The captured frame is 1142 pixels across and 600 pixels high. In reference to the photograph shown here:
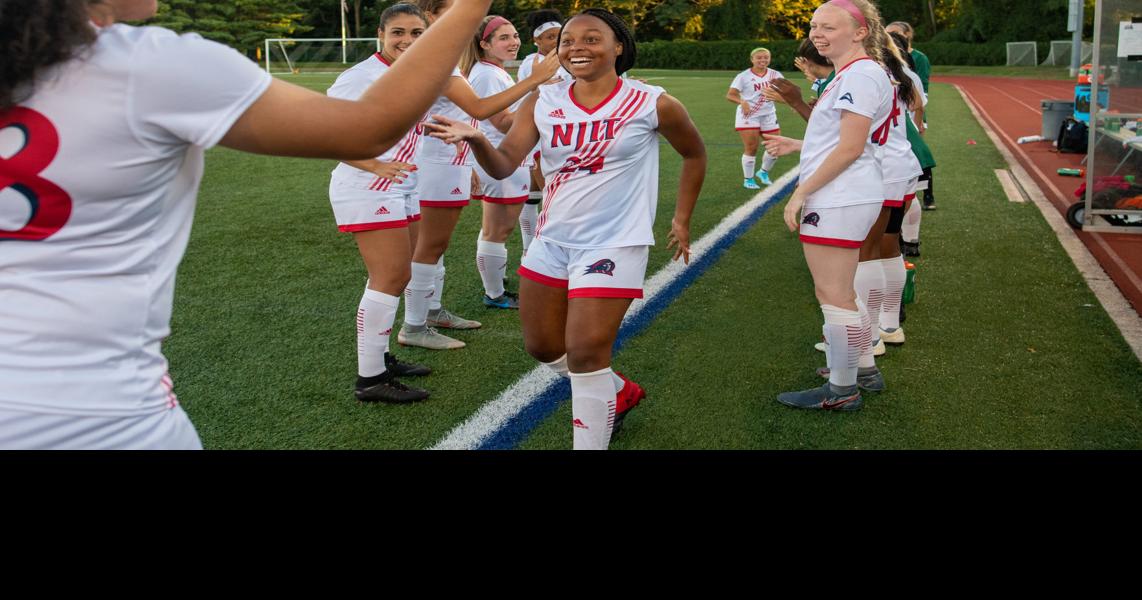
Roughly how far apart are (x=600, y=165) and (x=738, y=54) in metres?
49.0

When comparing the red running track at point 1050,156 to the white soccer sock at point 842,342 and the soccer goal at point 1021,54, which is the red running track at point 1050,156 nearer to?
the white soccer sock at point 842,342

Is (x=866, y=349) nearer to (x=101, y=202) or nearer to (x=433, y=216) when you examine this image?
(x=433, y=216)

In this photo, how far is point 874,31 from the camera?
457 centimetres

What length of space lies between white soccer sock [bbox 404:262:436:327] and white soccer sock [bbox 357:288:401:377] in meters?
0.89

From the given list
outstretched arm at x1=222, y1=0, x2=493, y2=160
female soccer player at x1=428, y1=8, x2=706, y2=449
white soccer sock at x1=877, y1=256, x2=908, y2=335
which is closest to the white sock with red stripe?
white soccer sock at x1=877, y1=256, x2=908, y2=335

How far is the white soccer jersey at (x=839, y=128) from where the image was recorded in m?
4.30

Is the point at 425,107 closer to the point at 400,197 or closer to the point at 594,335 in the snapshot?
the point at 594,335

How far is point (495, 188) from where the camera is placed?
21.3ft

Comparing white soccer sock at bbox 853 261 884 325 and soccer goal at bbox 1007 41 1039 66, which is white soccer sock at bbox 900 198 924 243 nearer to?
white soccer sock at bbox 853 261 884 325

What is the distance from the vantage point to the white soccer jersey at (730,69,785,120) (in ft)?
42.9

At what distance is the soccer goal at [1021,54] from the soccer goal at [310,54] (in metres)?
33.8

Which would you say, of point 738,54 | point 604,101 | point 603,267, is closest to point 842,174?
point 604,101

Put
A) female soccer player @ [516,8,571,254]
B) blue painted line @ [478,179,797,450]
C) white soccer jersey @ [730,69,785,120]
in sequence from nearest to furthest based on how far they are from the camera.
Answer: blue painted line @ [478,179,797,450]
female soccer player @ [516,8,571,254]
white soccer jersey @ [730,69,785,120]
